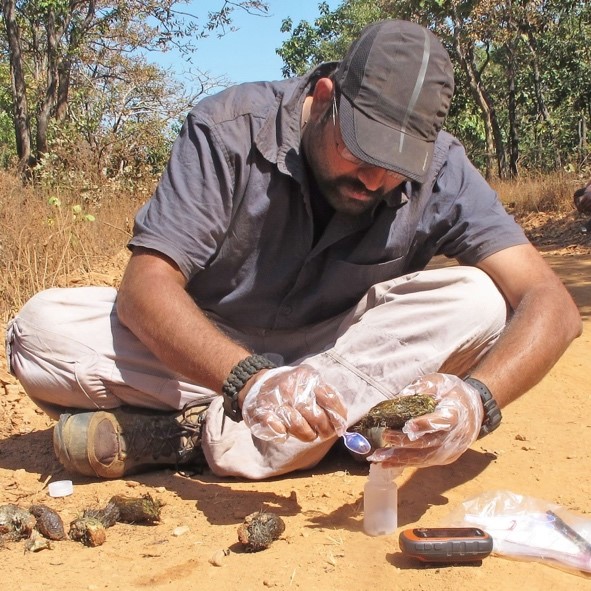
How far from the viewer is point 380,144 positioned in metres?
2.15

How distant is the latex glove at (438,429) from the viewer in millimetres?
1845

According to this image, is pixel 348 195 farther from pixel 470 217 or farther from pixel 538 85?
pixel 538 85

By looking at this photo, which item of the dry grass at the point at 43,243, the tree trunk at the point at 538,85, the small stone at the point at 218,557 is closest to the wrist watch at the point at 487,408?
the small stone at the point at 218,557

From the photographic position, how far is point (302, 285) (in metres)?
2.54

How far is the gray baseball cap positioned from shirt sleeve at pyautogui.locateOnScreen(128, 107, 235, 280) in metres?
0.43

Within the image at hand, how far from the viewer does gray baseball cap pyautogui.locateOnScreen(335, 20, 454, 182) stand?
216cm

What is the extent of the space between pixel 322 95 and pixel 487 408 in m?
1.08

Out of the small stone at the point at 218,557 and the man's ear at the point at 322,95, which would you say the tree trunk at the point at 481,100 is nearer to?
Answer: the man's ear at the point at 322,95

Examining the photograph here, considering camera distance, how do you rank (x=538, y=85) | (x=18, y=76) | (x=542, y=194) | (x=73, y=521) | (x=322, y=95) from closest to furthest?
(x=73, y=521) < (x=322, y=95) < (x=18, y=76) < (x=542, y=194) < (x=538, y=85)

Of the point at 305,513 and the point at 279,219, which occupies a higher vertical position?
the point at 279,219

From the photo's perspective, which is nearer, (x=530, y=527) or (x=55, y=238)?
(x=530, y=527)

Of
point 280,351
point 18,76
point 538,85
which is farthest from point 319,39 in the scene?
point 280,351

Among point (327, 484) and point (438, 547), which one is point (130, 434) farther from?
point (438, 547)

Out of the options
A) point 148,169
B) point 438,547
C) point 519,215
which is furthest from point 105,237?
point 519,215
